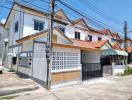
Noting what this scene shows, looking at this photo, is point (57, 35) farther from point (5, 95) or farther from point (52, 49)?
point (5, 95)

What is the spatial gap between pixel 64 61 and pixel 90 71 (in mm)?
4003

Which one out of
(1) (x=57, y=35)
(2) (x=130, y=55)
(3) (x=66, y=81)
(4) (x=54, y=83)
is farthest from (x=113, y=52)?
(2) (x=130, y=55)

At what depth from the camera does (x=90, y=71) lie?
52.5 ft

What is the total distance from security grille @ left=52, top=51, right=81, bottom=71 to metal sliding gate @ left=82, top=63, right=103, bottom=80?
3.58ft

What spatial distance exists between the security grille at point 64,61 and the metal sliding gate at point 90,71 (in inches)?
42.9

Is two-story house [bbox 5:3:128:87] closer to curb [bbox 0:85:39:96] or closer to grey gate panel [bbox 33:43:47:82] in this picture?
grey gate panel [bbox 33:43:47:82]

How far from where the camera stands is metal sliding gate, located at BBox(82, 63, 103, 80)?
15.2 meters

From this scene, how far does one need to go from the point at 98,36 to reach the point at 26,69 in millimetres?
19403

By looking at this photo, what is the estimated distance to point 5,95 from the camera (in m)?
9.58

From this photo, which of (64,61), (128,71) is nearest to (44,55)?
(64,61)

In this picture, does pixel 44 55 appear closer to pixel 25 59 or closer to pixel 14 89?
pixel 14 89

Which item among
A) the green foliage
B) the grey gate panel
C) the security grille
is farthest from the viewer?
the green foliage

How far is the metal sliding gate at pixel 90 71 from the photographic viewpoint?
15.2 m

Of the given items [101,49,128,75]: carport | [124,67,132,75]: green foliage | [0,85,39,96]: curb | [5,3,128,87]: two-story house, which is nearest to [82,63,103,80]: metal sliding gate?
[5,3,128,87]: two-story house
